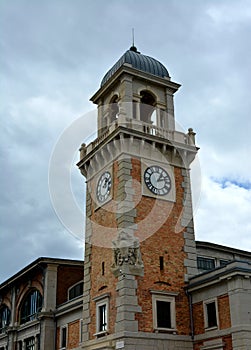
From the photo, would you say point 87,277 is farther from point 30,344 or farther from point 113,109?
point 30,344

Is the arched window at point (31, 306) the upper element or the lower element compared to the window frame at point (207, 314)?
Result: upper

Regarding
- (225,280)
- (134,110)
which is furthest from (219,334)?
(134,110)

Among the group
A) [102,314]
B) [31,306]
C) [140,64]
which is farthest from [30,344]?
[140,64]

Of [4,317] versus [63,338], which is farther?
[4,317]

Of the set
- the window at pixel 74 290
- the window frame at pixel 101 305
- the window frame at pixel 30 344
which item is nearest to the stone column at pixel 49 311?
the window at pixel 74 290

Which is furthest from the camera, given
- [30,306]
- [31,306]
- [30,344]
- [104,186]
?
[30,306]

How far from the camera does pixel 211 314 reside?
90.8 feet

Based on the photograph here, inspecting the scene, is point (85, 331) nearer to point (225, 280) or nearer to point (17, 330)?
point (225, 280)

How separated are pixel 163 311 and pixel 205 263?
31.9 feet

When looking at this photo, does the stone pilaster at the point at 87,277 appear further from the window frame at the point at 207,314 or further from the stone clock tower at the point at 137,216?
the window frame at the point at 207,314

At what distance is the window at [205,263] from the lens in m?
37.5

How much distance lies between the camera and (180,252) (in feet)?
102

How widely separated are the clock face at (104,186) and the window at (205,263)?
9150mm

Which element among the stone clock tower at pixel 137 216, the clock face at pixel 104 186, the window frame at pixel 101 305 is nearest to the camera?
the stone clock tower at pixel 137 216
